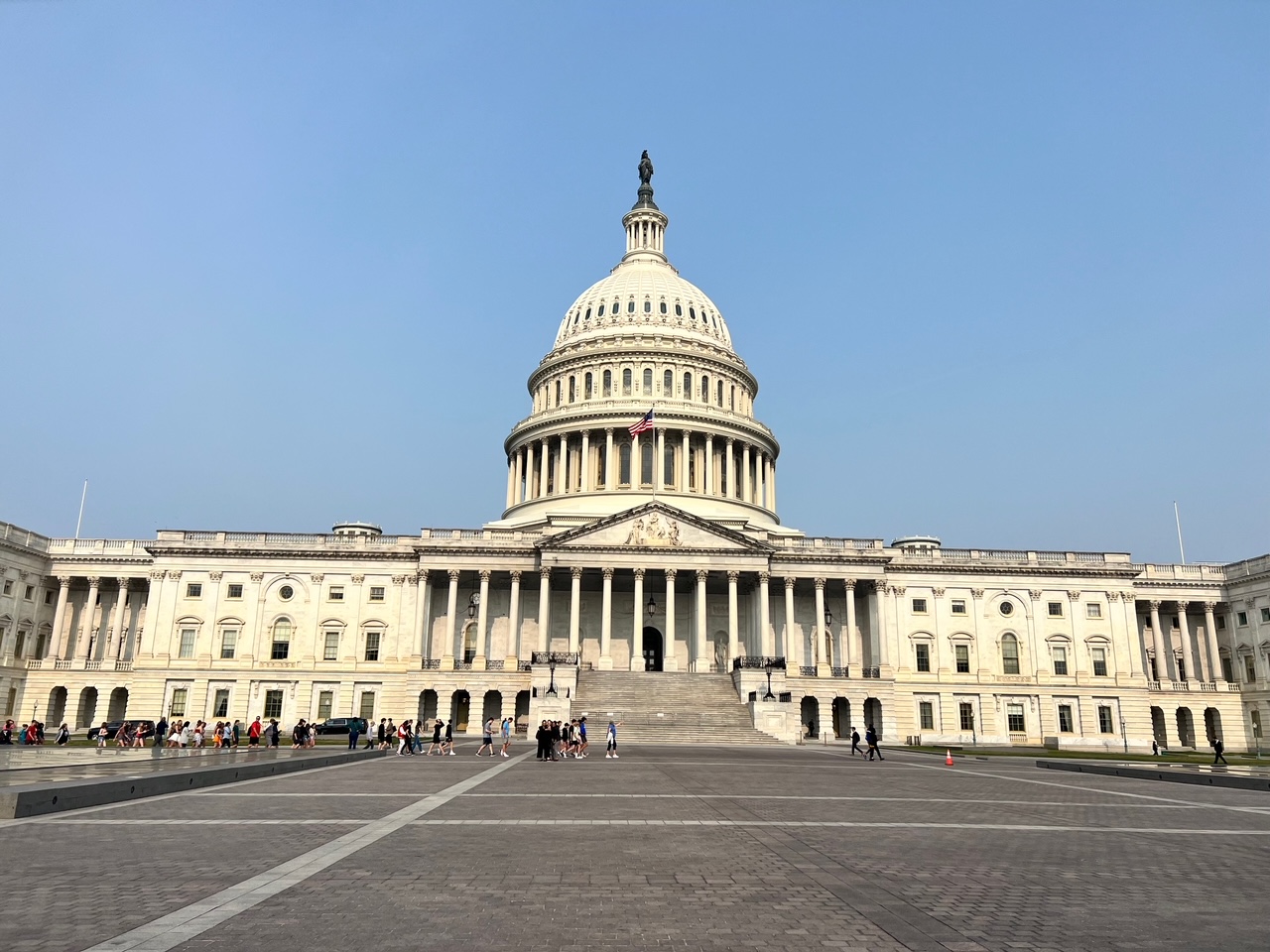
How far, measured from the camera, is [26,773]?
80.9 ft

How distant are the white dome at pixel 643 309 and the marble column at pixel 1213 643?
5495 cm

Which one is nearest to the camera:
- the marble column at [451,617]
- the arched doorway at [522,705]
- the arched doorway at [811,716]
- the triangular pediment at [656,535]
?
the arched doorway at [522,705]

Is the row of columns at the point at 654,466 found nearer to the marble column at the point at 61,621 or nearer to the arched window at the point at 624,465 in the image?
the arched window at the point at 624,465

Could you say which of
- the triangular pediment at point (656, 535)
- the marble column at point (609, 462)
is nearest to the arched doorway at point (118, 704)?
the triangular pediment at point (656, 535)

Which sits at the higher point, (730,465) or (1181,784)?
(730,465)

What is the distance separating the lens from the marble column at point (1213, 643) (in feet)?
272

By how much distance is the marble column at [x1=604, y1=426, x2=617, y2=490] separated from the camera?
93.4 metres

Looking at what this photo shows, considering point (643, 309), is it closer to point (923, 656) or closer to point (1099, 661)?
point (923, 656)

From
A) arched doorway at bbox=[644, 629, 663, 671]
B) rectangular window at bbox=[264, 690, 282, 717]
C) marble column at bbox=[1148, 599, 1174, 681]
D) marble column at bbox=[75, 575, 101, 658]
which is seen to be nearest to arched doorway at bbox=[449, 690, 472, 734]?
rectangular window at bbox=[264, 690, 282, 717]

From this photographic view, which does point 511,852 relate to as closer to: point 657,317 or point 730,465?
point 730,465

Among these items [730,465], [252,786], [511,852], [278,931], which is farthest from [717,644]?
[278,931]

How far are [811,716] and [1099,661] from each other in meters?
26.1

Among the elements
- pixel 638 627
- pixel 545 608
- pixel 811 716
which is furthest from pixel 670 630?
pixel 811 716

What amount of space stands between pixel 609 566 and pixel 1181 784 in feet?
157
